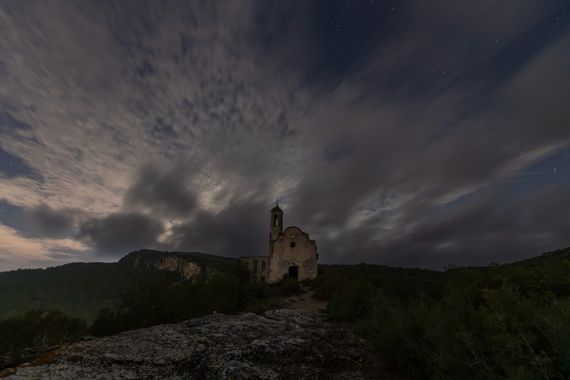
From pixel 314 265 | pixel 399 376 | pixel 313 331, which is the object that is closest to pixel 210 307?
pixel 313 331

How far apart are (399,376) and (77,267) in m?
152

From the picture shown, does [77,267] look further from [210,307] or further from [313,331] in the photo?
[313,331]

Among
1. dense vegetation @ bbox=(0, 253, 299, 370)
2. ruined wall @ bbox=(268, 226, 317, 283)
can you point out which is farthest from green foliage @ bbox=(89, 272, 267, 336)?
ruined wall @ bbox=(268, 226, 317, 283)

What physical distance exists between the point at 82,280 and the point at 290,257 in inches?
4089

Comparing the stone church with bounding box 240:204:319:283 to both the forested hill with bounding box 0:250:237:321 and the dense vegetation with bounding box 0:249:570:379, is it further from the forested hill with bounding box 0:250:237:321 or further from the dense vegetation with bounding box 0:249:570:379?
the forested hill with bounding box 0:250:237:321

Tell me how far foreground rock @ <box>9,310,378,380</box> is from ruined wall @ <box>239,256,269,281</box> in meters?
28.8

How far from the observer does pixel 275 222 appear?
39.9 meters

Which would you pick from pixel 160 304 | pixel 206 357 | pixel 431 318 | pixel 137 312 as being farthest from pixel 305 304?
pixel 431 318

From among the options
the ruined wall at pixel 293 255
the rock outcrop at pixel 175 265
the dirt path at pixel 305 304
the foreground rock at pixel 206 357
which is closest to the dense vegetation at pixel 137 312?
the dirt path at pixel 305 304

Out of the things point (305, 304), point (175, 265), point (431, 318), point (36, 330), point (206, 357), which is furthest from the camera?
point (175, 265)

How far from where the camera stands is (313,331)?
9.41 m

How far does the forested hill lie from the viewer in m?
74.8

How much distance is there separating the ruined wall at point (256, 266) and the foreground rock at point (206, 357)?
28815mm

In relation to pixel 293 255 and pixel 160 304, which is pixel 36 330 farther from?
pixel 293 255
